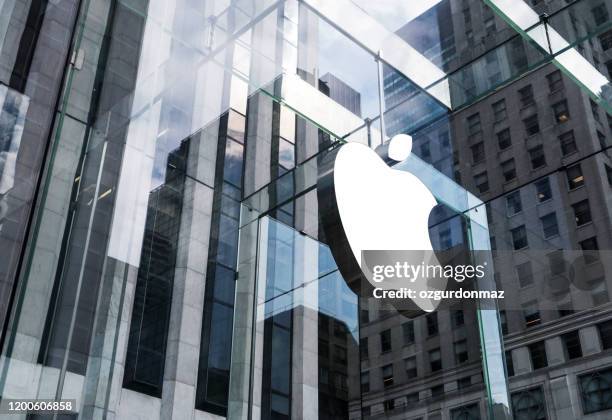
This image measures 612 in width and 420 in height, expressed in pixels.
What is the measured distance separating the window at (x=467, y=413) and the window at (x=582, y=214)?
31.2 metres

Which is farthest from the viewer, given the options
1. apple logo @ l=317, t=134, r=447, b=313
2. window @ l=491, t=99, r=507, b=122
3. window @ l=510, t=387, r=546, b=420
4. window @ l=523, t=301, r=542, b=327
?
window @ l=491, t=99, r=507, b=122

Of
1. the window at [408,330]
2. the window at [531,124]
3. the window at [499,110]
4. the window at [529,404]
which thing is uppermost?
the window at [499,110]

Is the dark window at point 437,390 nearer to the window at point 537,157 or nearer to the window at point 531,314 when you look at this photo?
the window at point 531,314

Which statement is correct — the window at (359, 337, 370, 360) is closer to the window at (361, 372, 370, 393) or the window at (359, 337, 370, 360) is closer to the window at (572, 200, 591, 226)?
the window at (361, 372, 370, 393)

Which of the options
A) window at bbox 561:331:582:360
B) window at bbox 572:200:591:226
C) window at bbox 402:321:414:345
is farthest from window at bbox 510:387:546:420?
window at bbox 572:200:591:226

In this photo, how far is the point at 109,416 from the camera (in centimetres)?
299

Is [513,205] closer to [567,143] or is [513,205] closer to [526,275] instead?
[526,275]

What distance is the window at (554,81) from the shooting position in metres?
39.1

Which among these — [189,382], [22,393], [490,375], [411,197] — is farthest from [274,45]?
[22,393]

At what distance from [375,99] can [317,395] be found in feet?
7.47

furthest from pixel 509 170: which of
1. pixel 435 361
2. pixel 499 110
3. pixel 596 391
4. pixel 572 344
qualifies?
pixel 435 361

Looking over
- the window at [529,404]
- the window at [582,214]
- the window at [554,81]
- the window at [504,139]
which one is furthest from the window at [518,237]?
the window at [554,81]

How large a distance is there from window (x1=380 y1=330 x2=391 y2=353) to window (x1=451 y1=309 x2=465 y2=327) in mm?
484

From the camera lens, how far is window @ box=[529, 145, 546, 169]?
38281 millimetres
